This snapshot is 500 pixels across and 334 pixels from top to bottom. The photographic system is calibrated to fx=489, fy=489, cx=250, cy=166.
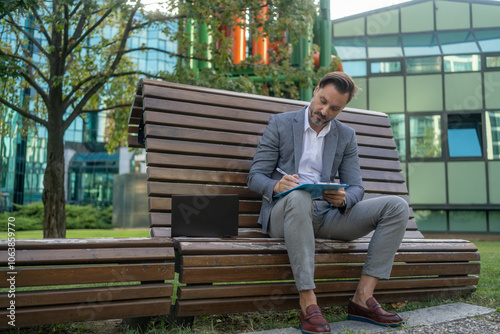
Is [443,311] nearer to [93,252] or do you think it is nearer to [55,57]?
[93,252]

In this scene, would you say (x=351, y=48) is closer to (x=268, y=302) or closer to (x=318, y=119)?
(x=318, y=119)

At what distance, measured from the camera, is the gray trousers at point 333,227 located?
2709 mm

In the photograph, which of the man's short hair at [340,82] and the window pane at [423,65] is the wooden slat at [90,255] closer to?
the man's short hair at [340,82]

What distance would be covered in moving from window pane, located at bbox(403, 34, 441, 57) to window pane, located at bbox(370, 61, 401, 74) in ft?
1.54

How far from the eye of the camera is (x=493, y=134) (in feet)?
47.0

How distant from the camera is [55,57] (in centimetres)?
919

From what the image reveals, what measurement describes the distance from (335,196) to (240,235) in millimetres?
708

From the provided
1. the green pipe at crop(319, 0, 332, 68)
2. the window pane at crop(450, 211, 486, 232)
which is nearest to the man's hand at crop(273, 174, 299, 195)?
the green pipe at crop(319, 0, 332, 68)

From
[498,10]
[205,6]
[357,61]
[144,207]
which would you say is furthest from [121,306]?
[144,207]

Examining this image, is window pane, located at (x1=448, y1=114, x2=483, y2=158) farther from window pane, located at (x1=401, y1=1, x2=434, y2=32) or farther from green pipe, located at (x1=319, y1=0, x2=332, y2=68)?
green pipe, located at (x1=319, y1=0, x2=332, y2=68)

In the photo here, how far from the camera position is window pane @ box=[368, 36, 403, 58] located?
15430mm

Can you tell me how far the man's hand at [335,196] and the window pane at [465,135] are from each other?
502 inches

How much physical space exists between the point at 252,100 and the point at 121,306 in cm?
215

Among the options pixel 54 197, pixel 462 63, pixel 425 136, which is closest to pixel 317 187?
pixel 54 197
